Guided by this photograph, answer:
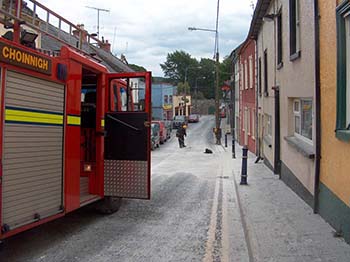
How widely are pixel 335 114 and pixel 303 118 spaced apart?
11.7 feet

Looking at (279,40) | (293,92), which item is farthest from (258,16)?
(293,92)

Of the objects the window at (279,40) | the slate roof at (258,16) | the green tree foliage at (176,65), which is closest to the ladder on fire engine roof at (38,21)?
the window at (279,40)

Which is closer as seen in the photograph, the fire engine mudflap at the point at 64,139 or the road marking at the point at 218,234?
the fire engine mudflap at the point at 64,139

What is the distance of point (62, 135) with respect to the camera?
617 cm

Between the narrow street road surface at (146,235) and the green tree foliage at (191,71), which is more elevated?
the green tree foliage at (191,71)

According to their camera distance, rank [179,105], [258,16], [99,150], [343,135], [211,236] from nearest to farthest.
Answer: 1. [343,135]
2. [211,236]
3. [99,150]
4. [258,16]
5. [179,105]

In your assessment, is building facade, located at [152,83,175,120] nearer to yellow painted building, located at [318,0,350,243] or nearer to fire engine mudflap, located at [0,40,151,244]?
fire engine mudflap, located at [0,40,151,244]

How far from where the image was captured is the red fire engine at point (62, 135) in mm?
5055

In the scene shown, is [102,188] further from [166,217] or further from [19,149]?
[19,149]

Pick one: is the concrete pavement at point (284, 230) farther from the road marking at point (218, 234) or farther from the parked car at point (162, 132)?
the parked car at point (162, 132)

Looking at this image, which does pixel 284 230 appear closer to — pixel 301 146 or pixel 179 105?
pixel 301 146

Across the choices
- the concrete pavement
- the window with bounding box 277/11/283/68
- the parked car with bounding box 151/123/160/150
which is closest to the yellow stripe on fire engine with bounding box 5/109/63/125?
the concrete pavement

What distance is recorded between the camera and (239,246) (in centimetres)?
615

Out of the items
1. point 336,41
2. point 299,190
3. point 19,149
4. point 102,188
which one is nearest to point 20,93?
point 19,149
